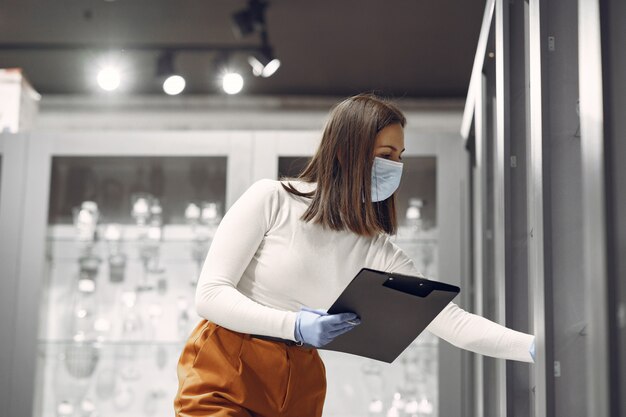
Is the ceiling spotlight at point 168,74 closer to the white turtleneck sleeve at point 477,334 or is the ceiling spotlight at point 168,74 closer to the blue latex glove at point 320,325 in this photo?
the white turtleneck sleeve at point 477,334

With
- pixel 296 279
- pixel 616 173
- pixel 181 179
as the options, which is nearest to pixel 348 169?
pixel 296 279

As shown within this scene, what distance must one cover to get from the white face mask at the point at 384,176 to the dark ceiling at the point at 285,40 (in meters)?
1.63

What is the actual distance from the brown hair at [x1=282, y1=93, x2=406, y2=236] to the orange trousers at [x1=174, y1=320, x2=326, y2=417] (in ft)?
0.99

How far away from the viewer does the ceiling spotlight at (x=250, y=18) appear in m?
3.60

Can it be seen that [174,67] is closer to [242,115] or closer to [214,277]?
[242,115]

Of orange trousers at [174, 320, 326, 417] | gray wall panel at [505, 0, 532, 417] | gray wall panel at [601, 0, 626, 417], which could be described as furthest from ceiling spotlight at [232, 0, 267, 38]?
gray wall panel at [601, 0, 626, 417]

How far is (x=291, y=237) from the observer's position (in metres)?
2.02

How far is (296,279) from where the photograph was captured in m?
2.00

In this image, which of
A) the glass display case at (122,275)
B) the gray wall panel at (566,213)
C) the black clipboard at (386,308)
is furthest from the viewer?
the glass display case at (122,275)

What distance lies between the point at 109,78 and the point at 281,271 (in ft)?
7.10

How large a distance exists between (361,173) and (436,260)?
1.44 meters

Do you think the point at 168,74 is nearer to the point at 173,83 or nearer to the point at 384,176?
the point at 173,83

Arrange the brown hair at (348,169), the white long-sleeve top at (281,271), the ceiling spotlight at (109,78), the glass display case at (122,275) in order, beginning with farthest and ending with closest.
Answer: the ceiling spotlight at (109,78) < the glass display case at (122,275) < the brown hair at (348,169) < the white long-sleeve top at (281,271)

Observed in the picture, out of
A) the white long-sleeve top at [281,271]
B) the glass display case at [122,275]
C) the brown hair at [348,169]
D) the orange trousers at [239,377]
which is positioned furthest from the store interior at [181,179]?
the orange trousers at [239,377]
